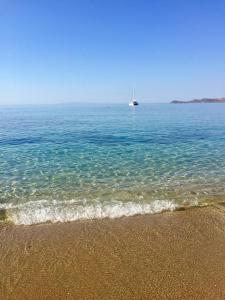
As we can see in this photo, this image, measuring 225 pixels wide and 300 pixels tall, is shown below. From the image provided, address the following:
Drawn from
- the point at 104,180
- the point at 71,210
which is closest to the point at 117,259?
the point at 71,210

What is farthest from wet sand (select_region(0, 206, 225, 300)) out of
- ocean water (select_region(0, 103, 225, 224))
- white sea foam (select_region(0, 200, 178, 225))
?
ocean water (select_region(0, 103, 225, 224))

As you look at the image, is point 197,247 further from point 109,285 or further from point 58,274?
point 58,274

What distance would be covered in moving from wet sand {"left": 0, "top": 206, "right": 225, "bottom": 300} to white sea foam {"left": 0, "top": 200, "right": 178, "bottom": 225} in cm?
40

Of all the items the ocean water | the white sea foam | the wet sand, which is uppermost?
the wet sand

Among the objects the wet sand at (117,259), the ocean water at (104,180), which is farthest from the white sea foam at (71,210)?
the wet sand at (117,259)

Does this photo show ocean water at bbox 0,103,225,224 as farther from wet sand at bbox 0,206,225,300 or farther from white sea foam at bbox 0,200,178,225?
wet sand at bbox 0,206,225,300

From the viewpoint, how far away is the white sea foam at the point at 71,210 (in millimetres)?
7430

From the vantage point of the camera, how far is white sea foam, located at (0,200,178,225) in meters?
7.43

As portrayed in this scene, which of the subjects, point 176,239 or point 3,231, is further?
point 3,231

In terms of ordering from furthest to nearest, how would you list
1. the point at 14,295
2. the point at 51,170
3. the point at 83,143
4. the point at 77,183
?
the point at 83,143
the point at 51,170
the point at 77,183
the point at 14,295

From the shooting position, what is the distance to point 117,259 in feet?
17.7

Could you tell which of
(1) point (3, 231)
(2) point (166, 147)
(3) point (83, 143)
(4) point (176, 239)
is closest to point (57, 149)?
(3) point (83, 143)

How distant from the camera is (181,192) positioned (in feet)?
31.1

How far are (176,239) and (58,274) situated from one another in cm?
269
